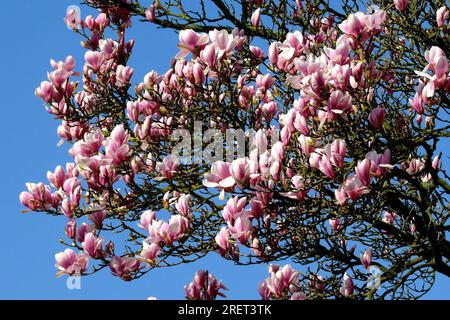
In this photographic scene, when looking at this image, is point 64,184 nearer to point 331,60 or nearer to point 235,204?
point 235,204

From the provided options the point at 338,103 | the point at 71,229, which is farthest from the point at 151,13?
the point at 338,103

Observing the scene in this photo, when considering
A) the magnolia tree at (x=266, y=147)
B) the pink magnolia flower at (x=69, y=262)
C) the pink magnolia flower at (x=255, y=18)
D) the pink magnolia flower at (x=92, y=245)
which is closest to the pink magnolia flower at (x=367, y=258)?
the magnolia tree at (x=266, y=147)

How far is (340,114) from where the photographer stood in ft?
18.8

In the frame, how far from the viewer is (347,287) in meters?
6.91

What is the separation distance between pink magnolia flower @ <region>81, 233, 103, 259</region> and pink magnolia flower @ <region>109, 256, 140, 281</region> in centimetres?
23

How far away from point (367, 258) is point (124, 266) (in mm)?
2496

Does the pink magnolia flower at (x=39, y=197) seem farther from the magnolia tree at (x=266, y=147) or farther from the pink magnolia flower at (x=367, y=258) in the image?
the pink magnolia flower at (x=367, y=258)

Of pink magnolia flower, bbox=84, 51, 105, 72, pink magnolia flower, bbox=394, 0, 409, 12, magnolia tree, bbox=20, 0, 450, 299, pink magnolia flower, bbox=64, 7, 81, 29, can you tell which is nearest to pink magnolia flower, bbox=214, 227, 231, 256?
magnolia tree, bbox=20, 0, 450, 299

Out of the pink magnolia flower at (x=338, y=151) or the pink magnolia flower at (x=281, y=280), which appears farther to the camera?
the pink magnolia flower at (x=281, y=280)

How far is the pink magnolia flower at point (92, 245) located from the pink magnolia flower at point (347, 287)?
241 centimetres

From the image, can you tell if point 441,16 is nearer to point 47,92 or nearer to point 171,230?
point 171,230

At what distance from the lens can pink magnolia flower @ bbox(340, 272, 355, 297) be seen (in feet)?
22.5

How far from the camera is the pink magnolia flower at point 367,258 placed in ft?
23.1
